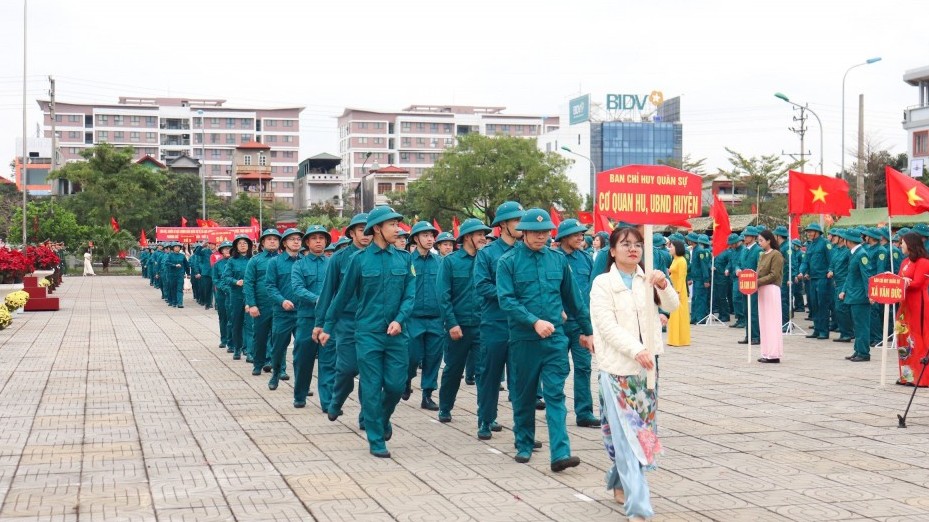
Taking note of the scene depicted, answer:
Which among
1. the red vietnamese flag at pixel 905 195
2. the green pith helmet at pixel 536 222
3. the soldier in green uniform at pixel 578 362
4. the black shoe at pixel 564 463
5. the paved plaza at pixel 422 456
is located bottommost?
the paved plaza at pixel 422 456

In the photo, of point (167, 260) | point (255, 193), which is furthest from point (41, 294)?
point (255, 193)

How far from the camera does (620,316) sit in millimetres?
6379

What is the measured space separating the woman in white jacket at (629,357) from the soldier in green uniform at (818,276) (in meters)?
12.9

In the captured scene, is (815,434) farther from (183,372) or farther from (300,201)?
(300,201)

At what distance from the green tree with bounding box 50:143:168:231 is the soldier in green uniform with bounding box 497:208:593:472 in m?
64.2

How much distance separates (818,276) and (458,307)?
11.0m

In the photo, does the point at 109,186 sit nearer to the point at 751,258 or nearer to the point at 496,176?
the point at 496,176

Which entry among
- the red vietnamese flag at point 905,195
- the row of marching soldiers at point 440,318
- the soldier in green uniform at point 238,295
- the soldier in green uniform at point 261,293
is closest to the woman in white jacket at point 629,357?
the row of marching soldiers at point 440,318

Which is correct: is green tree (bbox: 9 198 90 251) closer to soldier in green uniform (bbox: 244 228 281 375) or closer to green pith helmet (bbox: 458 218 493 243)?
soldier in green uniform (bbox: 244 228 281 375)

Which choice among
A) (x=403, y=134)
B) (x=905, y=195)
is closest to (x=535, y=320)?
(x=905, y=195)

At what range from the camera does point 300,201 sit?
12162 centimetres

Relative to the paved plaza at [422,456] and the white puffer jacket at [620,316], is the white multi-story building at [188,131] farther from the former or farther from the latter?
the white puffer jacket at [620,316]

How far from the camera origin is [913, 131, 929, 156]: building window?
223ft

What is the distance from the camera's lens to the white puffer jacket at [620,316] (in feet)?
20.6
